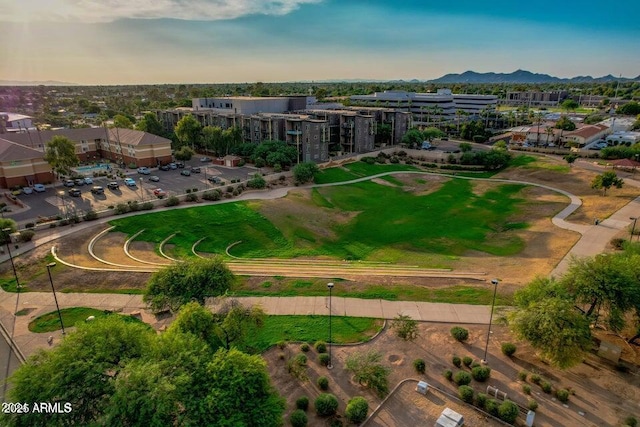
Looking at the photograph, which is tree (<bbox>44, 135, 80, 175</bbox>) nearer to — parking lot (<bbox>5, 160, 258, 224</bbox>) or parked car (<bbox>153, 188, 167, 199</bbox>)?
parking lot (<bbox>5, 160, 258, 224</bbox>)

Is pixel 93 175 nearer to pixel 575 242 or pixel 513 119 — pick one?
pixel 575 242

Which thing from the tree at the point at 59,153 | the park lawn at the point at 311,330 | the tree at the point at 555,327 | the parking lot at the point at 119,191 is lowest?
the park lawn at the point at 311,330

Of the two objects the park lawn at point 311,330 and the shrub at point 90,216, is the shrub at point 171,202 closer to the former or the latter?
the shrub at point 90,216

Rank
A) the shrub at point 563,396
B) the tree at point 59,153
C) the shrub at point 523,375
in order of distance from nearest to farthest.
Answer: the shrub at point 563,396 → the shrub at point 523,375 → the tree at point 59,153

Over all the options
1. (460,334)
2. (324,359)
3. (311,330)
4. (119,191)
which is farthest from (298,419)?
(119,191)

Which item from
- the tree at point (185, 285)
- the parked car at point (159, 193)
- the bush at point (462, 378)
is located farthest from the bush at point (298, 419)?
the parked car at point (159, 193)

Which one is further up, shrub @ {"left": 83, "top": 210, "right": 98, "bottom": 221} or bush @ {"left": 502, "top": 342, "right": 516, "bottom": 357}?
shrub @ {"left": 83, "top": 210, "right": 98, "bottom": 221}

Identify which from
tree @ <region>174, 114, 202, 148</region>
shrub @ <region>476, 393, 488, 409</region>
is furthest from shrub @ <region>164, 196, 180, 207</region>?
shrub @ <region>476, 393, 488, 409</region>
